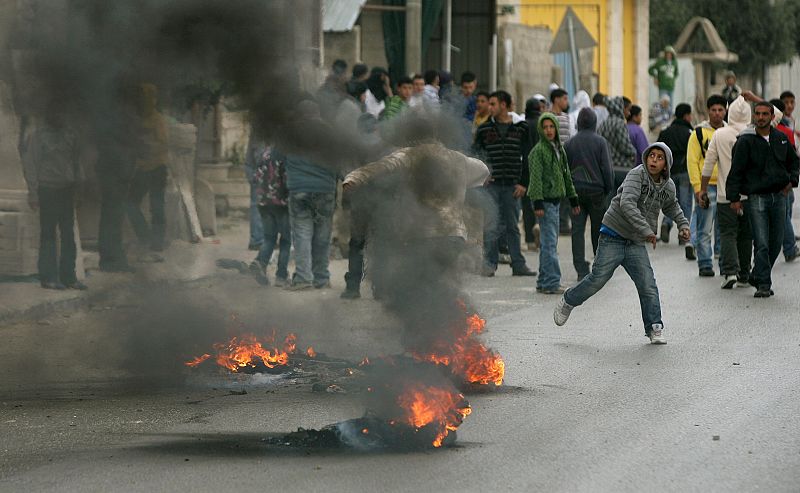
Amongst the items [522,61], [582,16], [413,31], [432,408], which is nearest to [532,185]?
[432,408]

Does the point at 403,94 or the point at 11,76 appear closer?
the point at 11,76

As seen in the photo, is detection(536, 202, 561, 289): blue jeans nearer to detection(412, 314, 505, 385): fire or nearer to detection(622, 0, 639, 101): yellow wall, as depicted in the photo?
detection(412, 314, 505, 385): fire

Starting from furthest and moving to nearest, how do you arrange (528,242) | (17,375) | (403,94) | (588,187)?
(528,242), (403,94), (588,187), (17,375)

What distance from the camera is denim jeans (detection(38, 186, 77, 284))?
9695mm

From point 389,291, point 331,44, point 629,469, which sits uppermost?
point 331,44

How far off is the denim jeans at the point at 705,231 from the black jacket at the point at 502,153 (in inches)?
73.6

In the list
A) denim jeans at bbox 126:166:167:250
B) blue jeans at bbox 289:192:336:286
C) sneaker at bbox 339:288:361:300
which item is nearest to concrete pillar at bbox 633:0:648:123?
blue jeans at bbox 289:192:336:286

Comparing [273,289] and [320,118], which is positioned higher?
[320,118]

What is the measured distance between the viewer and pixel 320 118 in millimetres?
7984

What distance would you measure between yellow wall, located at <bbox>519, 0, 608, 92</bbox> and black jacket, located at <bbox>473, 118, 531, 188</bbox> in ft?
49.1

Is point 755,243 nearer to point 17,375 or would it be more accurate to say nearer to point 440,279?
point 440,279

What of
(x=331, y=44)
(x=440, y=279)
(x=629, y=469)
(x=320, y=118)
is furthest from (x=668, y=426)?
(x=331, y=44)

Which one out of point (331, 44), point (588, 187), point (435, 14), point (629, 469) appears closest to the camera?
point (629, 469)

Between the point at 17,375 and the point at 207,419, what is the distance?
184 centimetres
